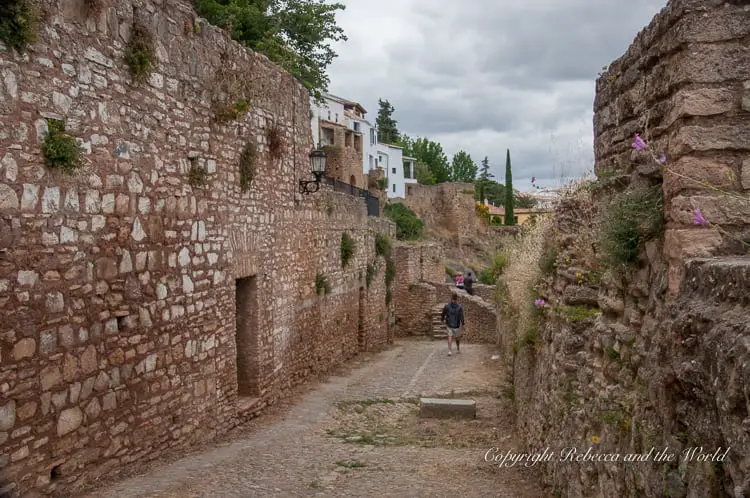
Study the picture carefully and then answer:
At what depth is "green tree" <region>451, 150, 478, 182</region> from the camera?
87.4m

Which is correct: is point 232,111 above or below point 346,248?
above

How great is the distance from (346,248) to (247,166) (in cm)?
629

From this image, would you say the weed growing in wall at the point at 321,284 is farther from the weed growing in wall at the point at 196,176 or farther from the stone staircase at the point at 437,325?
the stone staircase at the point at 437,325

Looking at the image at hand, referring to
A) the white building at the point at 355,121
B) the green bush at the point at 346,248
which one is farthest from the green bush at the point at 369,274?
the white building at the point at 355,121

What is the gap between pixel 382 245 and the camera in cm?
1994

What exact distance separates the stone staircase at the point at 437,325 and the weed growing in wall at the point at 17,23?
63.1ft

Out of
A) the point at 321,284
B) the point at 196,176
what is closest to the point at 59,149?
the point at 196,176

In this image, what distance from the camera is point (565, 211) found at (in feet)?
24.0

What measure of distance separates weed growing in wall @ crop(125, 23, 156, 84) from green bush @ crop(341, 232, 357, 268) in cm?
888

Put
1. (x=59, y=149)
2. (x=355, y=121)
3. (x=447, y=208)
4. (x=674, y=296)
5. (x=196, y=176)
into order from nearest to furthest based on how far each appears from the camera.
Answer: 1. (x=674, y=296)
2. (x=59, y=149)
3. (x=196, y=176)
4. (x=447, y=208)
5. (x=355, y=121)

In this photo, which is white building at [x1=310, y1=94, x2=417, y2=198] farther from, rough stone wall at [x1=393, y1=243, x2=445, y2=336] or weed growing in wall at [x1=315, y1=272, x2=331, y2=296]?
weed growing in wall at [x1=315, y1=272, x2=331, y2=296]

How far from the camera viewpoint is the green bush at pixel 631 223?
4184mm

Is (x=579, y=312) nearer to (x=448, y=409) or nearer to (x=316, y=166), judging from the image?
(x=448, y=409)

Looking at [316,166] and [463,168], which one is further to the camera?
[463,168]
